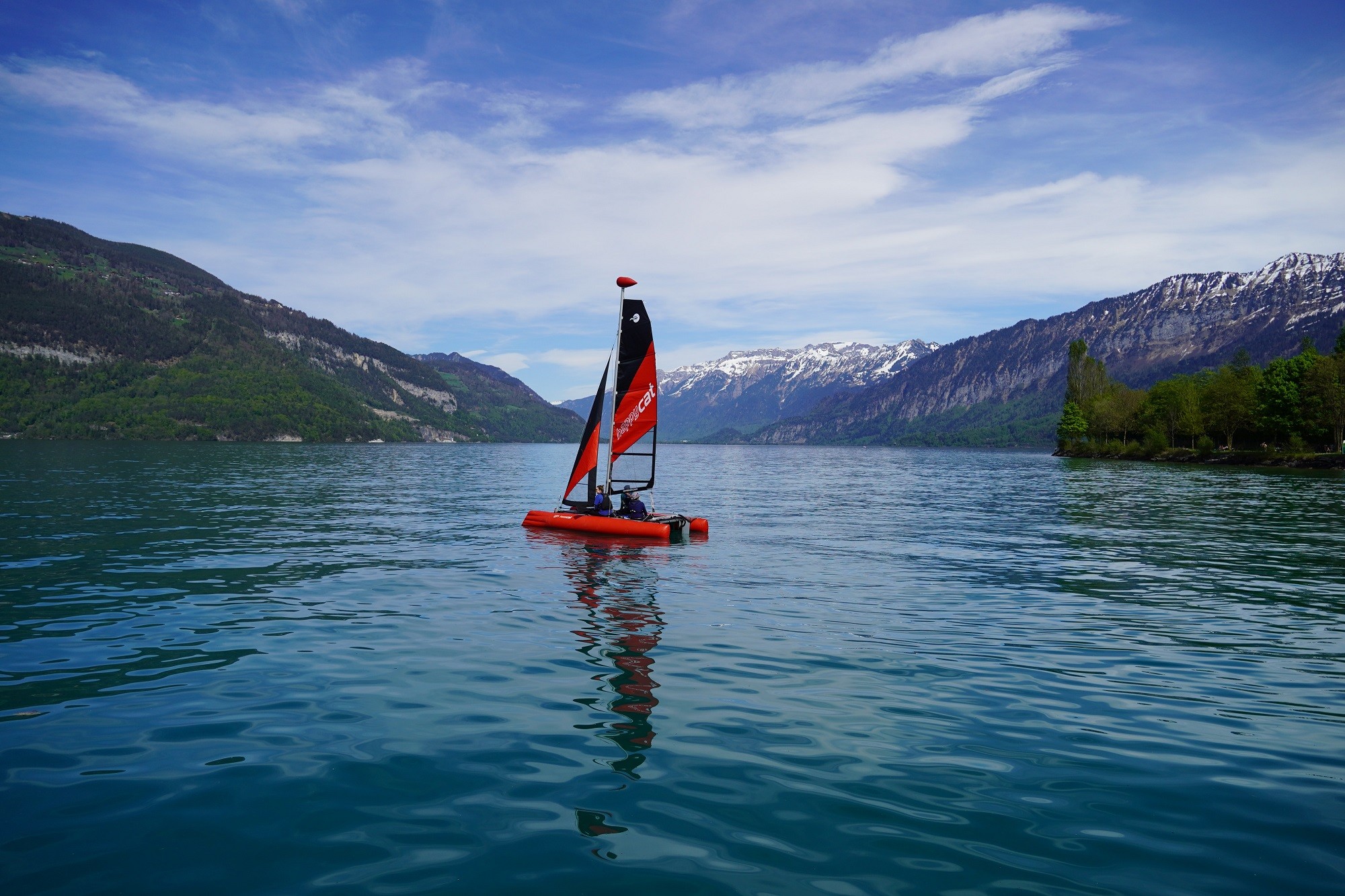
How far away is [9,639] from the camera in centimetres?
1627

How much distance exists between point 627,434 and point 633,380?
2566 mm

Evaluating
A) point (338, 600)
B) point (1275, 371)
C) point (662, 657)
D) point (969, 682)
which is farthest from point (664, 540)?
point (1275, 371)

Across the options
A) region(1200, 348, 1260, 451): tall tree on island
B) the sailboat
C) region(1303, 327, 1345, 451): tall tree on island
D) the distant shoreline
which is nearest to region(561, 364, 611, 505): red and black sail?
the sailboat

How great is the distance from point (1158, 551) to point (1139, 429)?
154325mm

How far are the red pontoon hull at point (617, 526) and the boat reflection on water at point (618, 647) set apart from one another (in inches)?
112

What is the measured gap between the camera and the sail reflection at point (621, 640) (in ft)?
37.9

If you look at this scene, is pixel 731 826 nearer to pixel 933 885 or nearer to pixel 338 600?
pixel 933 885

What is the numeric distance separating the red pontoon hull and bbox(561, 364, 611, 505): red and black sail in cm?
108

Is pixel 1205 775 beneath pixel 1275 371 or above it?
beneath

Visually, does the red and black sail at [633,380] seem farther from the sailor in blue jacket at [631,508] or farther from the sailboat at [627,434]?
the sailor in blue jacket at [631,508]

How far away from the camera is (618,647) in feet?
55.6

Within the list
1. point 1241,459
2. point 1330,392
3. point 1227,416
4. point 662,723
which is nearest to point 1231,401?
point 1227,416

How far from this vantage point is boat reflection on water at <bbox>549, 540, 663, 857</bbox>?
10.7m

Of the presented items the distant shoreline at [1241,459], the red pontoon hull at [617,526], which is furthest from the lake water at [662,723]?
the distant shoreline at [1241,459]
